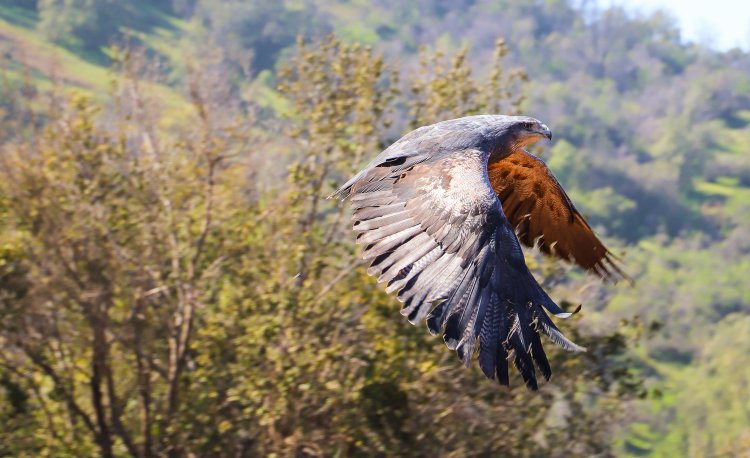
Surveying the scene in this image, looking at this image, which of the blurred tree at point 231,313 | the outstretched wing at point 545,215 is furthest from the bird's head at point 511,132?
the blurred tree at point 231,313

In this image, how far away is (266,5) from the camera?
8025 centimetres

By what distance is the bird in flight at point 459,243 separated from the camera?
6.36 metres

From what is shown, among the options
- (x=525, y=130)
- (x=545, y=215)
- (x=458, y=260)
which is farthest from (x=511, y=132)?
(x=458, y=260)

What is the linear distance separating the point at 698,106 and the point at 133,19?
192ft

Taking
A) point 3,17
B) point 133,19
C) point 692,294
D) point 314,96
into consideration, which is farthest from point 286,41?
point 314,96

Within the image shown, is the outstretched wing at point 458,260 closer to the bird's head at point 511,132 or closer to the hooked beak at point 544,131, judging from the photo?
the bird's head at point 511,132

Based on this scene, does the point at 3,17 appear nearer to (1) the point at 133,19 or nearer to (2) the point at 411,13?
(1) the point at 133,19

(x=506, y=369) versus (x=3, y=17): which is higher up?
(x=3, y=17)

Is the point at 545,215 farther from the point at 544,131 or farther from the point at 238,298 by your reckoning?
the point at 238,298

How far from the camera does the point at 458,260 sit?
6.75 meters

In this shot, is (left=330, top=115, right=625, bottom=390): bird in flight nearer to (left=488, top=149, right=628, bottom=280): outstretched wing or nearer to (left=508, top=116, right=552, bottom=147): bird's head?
(left=508, top=116, right=552, bottom=147): bird's head

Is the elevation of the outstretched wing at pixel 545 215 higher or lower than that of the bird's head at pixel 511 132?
lower

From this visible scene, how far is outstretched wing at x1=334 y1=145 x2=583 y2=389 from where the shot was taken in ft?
20.8

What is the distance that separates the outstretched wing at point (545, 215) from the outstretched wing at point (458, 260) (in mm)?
1254
